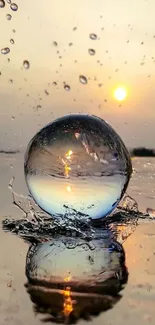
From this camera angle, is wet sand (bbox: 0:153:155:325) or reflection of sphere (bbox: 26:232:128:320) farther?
Answer: reflection of sphere (bbox: 26:232:128:320)

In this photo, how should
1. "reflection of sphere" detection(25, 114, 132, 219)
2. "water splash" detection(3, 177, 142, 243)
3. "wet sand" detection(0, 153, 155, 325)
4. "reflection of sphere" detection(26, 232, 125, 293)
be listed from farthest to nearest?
"reflection of sphere" detection(25, 114, 132, 219), "water splash" detection(3, 177, 142, 243), "reflection of sphere" detection(26, 232, 125, 293), "wet sand" detection(0, 153, 155, 325)

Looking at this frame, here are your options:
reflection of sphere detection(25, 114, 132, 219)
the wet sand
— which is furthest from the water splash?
the wet sand

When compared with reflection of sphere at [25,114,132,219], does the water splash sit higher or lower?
lower

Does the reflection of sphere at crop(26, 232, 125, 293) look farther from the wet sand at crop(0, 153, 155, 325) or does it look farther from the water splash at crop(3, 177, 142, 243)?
the water splash at crop(3, 177, 142, 243)

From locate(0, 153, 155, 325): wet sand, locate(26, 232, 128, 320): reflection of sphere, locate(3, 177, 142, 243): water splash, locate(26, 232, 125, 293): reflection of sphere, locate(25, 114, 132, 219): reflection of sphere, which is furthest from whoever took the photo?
locate(25, 114, 132, 219): reflection of sphere

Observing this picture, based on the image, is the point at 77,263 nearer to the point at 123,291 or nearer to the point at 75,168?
the point at 123,291

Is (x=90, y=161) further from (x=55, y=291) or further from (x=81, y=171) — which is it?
(x=55, y=291)

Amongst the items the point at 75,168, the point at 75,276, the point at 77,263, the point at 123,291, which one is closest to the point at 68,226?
the point at 75,168

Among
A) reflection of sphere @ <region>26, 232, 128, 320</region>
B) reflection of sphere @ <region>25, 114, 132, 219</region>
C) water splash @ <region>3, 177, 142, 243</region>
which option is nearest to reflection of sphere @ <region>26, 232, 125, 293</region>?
reflection of sphere @ <region>26, 232, 128, 320</region>
